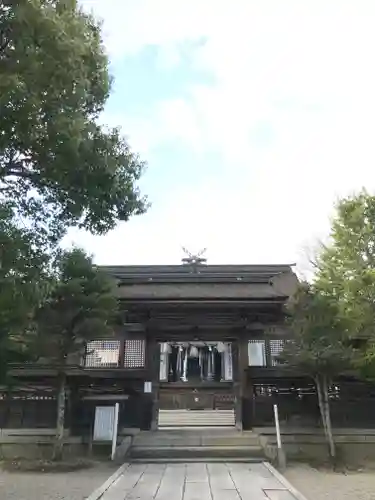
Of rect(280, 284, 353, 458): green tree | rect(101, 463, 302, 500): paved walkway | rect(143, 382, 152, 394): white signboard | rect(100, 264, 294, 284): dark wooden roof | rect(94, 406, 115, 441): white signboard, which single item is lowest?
rect(101, 463, 302, 500): paved walkway

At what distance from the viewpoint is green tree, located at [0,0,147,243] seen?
518cm

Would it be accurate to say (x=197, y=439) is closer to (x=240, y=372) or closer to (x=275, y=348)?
(x=240, y=372)

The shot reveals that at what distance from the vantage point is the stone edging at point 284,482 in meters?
7.06

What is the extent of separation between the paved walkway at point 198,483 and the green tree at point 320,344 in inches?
97.6

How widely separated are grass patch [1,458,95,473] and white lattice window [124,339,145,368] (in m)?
3.19

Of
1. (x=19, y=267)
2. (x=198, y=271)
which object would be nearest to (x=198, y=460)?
(x=19, y=267)

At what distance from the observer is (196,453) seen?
35.3 ft

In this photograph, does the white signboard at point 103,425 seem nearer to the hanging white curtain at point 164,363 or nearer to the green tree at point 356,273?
the green tree at point 356,273

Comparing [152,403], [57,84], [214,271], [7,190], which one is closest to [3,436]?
[152,403]

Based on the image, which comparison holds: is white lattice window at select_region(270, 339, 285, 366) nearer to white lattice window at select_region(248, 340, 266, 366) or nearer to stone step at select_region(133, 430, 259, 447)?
white lattice window at select_region(248, 340, 266, 366)

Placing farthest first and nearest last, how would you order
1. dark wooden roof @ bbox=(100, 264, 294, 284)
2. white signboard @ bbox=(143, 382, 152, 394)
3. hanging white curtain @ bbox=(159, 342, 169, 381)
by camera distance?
hanging white curtain @ bbox=(159, 342, 169, 381), dark wooden roof @ bbox=(100, 264, 294, 284), white signboard @ bbox=(143, 382, 152, 394)

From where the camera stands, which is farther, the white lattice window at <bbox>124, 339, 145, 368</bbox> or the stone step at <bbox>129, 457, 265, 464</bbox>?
the white lattice window at <bbox>124, 339, 145, 368</bbox>

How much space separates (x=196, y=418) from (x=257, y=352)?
492cm

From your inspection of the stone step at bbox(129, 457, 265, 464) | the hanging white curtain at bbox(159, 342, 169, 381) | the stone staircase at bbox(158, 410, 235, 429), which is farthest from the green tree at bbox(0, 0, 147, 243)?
the hanging white curtain at bbox(159, 342, 169, 381)
